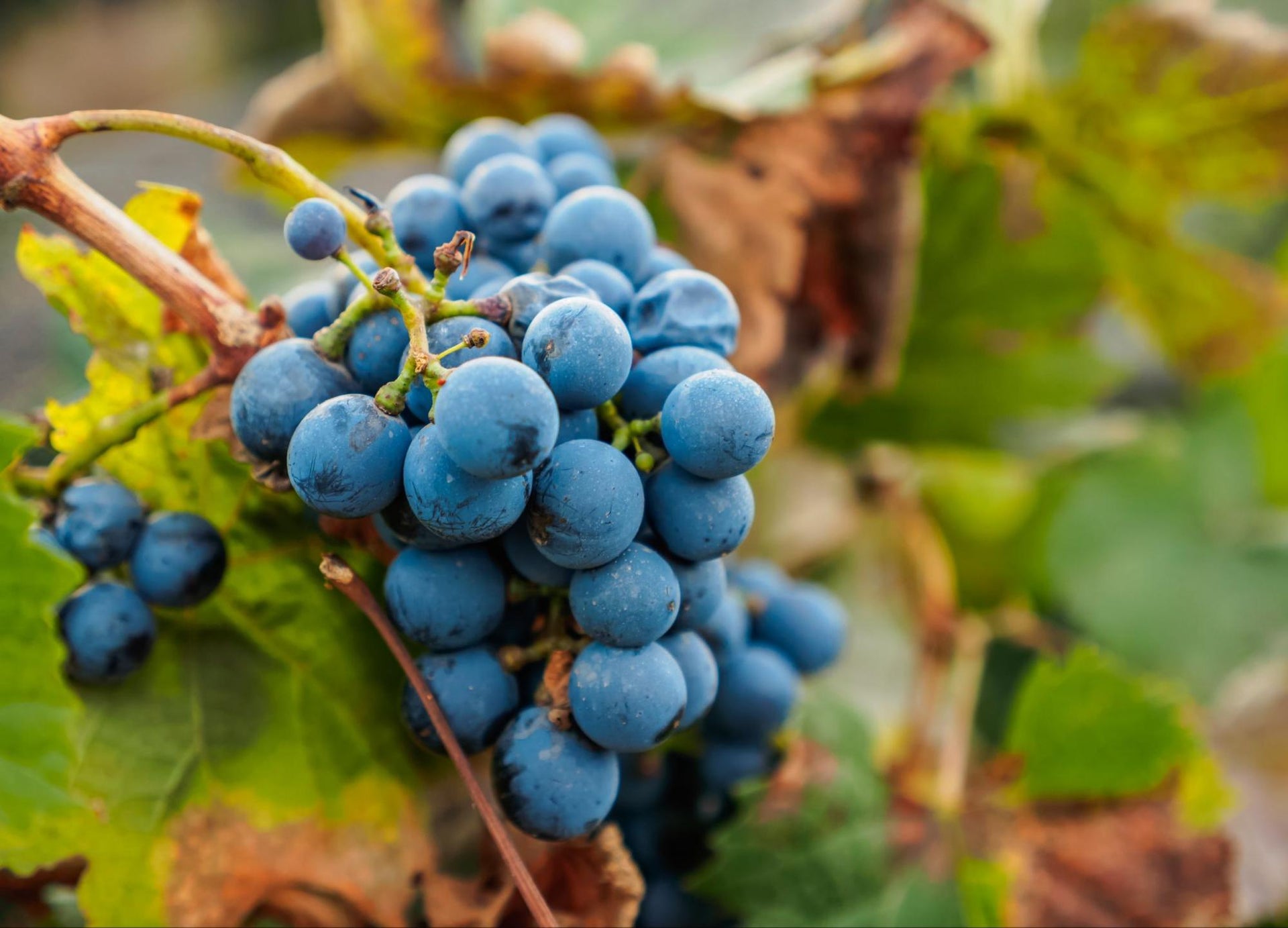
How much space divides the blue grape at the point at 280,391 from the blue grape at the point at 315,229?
0.18ft

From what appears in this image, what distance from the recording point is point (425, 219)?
651mm

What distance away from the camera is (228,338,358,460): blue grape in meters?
0.53

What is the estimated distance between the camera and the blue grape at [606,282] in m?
0.59

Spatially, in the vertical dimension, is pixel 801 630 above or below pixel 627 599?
below

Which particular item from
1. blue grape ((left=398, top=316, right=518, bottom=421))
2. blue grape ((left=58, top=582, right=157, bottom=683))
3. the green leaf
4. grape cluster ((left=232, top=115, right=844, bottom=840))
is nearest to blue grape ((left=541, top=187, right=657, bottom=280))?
grape cluster ((left=232, top=115, right=844, bottom=840))

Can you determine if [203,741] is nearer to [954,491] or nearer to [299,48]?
[954,491]

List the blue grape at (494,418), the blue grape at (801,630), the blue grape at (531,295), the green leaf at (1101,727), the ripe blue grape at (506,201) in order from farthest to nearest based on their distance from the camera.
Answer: the green leaf at (1101,727) < the blue grape at (801,630) < the ripe blue grape at (506,201) < the blue grape at (531,295) < the blue grape at (494,418)

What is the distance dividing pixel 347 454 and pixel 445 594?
0.11 m

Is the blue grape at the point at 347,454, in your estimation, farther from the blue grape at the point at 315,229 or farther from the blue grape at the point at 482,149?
the blue grape at the point at 482,149

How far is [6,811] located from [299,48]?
83.7 inches

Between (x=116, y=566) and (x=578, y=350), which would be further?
(x=116, y=566)

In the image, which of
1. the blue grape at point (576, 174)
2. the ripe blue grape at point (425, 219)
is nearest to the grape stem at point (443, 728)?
the ripe blue grape at point (425, 219)

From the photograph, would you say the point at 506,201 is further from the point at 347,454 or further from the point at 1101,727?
the point at 1101,727

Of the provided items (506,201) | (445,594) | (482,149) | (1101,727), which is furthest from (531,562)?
(1101,727)
